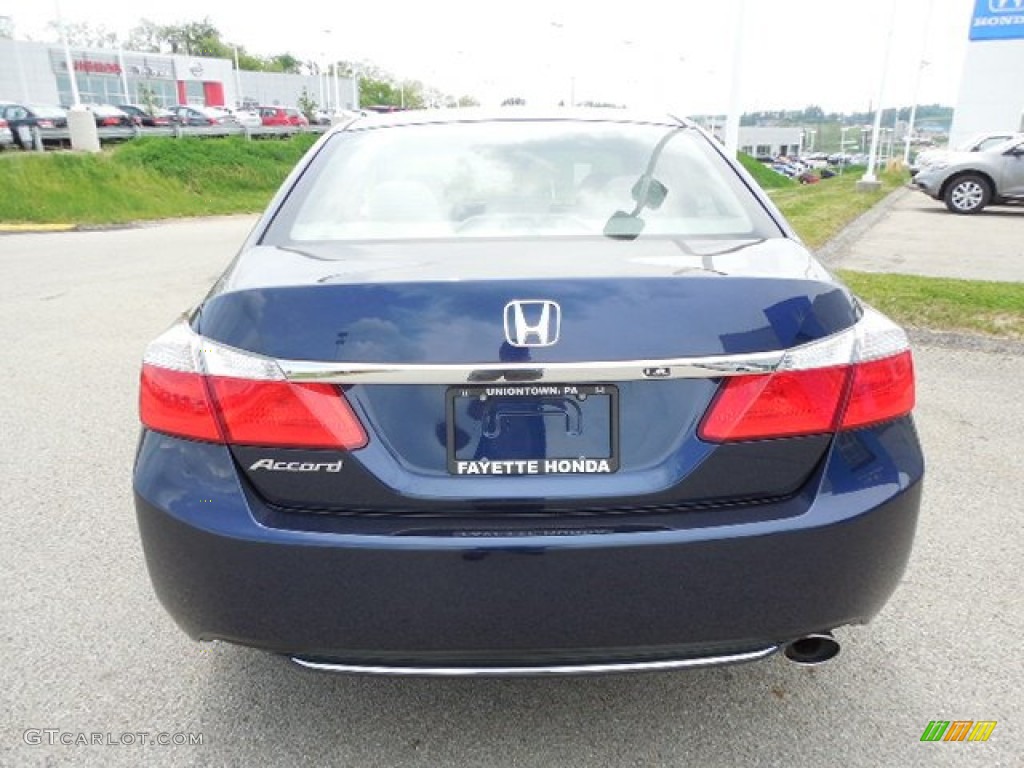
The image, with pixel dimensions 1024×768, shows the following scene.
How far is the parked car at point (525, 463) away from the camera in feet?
5.60

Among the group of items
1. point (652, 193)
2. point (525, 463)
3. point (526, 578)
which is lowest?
point (526, 578)

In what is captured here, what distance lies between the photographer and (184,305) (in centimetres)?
790

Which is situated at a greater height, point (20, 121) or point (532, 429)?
point (532, 429)

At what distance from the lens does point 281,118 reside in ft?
157

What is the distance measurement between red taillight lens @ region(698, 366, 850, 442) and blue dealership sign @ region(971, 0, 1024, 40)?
39365 mm

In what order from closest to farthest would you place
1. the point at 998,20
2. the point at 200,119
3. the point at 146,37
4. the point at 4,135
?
1. the point at 4,135
2. the point at 998,20
3. the point at 200,119
4. the point at 146,37

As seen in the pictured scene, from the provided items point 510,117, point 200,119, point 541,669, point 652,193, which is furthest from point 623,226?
point 200,119

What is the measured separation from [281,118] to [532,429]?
50339 mm

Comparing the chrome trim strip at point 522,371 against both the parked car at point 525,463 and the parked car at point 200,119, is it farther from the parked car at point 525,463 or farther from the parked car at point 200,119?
the parked car at point 200,119

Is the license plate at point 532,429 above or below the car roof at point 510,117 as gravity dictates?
below

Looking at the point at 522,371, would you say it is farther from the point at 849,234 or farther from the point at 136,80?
the point at 136,80

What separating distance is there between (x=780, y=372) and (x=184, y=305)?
721 cm

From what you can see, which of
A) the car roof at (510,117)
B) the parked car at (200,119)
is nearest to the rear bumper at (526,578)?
the car roof at (510,117)

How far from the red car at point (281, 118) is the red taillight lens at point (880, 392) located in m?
48.2
